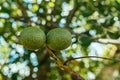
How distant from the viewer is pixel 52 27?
12.8ft

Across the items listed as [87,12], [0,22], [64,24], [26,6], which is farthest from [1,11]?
[87,12]

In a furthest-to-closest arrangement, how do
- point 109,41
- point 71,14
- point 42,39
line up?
point 71,14
point 109,41
point 42,39

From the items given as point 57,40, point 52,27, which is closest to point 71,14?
point 52,27

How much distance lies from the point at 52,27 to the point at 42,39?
148cm

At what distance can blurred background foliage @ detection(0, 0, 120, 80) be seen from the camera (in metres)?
3.63

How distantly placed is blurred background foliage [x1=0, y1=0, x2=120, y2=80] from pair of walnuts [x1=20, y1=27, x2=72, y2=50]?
98 centimetres

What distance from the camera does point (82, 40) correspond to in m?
3.73

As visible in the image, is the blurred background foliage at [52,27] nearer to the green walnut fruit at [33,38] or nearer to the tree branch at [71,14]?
the tree branch at [71,14]

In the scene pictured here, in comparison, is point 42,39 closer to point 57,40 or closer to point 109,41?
point 57,40

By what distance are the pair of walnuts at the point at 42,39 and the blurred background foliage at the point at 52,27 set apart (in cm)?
98

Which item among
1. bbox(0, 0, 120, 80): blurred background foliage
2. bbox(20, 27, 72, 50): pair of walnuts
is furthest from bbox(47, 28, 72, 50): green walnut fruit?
bbox(0, 0, 120, 80): blurred background foliage

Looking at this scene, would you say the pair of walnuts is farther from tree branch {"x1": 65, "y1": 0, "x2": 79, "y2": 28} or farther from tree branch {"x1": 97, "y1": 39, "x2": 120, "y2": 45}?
tree branch {"x1": 65, "y1": 0, "x2": 79, "y2": 28}

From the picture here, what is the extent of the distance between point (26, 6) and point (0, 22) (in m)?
0.44

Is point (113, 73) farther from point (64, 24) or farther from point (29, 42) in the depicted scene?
point (29, 42)
